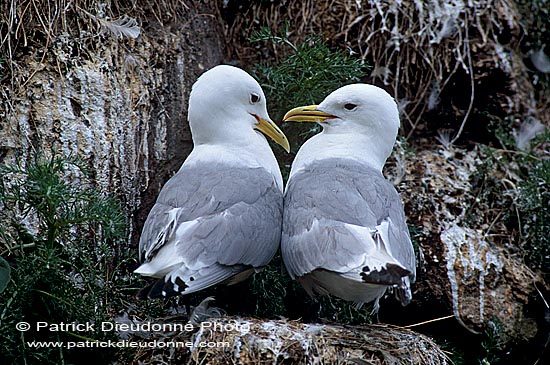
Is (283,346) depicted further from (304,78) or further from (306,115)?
(304,78)

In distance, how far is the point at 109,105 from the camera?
363 centimetres

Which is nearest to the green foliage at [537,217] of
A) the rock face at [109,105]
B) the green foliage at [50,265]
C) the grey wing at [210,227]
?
the grey wing at [210,227]

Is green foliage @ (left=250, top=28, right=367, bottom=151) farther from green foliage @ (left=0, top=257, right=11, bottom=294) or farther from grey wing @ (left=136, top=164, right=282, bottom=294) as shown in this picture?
green foliage @ (left=0, top=257, right=11, bottom=294)

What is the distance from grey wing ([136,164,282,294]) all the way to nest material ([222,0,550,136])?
135cm

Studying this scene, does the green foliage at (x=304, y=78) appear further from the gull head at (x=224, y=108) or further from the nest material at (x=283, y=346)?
the nest material at (x=283, y=346)

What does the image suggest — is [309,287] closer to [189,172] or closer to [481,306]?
[189,172]

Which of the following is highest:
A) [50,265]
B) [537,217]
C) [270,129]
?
[270,129]

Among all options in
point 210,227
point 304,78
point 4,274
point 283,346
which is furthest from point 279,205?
point 4,274

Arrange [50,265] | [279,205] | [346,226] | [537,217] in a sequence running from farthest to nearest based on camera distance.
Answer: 1. [537,217]
2. [279,205]
3. [346,226]
4. [50,265]

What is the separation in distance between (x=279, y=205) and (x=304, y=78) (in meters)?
0.76

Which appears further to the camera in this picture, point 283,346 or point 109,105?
point 109,105

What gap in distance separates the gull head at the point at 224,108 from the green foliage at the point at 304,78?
11.0 inches

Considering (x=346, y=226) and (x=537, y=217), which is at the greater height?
(x=346, y=226)

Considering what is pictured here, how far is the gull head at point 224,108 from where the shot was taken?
3484 millimetres
